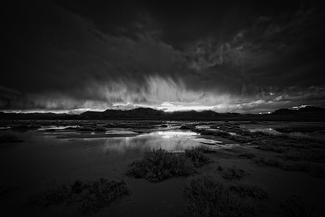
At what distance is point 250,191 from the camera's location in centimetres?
454

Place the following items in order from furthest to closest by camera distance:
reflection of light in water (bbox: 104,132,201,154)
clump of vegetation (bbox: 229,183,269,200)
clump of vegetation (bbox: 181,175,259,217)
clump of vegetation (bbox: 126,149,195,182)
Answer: reflection of light in water (bbox: 104,132,201,154), clump of vegetation (bbox: 126,149,195,182), clump of vegetation (bbox: 229,183,269,200), clump of vegetation (bbox: 181,175,259,217)

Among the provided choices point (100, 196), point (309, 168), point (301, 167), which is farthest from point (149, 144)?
point (309, 168)

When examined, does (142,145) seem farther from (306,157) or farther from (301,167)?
(306,157)

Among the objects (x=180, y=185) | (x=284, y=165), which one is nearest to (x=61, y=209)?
(x=180, y=185)

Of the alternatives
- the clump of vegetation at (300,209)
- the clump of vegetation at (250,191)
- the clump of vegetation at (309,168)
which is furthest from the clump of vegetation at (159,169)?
the clump of vegetation at (309,168)

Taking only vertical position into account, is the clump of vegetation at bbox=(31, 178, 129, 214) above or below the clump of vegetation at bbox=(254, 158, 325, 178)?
above

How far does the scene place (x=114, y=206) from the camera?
3.99m

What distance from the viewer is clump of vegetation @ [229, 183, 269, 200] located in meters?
4.35

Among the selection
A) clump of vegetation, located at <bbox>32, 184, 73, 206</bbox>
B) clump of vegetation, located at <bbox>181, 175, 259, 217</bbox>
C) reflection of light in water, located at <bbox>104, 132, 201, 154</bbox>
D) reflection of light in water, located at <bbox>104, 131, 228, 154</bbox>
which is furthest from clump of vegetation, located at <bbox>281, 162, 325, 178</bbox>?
clump of vegetation, located at <bbox>32, 184, 73, 206</bbox>

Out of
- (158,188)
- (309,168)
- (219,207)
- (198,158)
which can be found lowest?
(158,188)

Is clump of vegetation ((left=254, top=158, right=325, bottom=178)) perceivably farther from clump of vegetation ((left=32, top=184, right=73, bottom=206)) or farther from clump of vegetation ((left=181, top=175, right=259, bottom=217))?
clump of vegetation ((left=32, top=184, right=73, bottom=206))

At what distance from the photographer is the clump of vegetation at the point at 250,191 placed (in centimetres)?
435

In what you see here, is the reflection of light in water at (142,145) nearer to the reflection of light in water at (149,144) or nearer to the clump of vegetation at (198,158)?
the reflection of light in water at (149,144)

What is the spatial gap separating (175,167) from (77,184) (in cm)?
417
